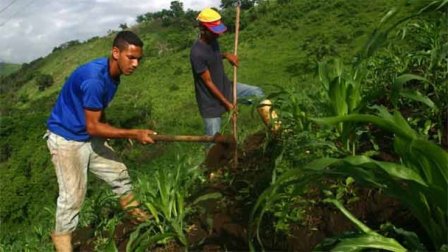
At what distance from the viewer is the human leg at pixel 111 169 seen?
4133mm

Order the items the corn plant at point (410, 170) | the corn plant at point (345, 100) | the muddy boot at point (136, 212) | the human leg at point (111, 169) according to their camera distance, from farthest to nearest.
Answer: the human leg at point (111, 169) < the muddy boot at point (136, 212) < the corn plant at point (345, 100) < the corn plant at point (410, 170)

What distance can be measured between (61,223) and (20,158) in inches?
714

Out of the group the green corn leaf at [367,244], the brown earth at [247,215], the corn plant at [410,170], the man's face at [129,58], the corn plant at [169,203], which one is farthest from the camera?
the man's face at [129,58]

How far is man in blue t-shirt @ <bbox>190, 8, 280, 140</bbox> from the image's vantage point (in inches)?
184

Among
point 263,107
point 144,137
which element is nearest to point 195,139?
point 144,137

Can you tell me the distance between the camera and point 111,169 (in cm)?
421

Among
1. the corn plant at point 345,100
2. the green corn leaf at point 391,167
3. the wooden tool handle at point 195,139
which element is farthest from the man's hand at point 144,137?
the green corn leaf at point 391,167

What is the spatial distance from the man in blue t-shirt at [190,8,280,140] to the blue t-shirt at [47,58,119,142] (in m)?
0.96

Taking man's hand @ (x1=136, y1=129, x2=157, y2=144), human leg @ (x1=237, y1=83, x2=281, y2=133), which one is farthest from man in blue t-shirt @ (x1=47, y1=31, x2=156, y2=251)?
human leg @ (x1=237, y1=83, x2=281, y2=133)

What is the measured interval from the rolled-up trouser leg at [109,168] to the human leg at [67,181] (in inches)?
5.3

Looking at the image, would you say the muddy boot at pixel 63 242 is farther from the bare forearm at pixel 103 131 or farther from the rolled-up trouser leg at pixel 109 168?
the bare forearm at pixel 103 131

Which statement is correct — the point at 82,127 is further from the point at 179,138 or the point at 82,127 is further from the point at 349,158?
the point at 349,158

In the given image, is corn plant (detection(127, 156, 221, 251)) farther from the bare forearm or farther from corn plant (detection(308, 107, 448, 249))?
corn plant (detection(308, 107, 448, 249))

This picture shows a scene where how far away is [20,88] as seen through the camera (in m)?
70.8
